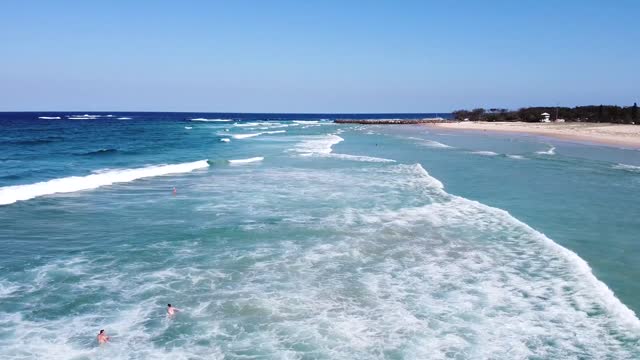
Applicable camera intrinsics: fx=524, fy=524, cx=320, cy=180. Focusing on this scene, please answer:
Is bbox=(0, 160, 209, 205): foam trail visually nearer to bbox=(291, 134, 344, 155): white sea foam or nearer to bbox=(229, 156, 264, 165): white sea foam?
bbox=(229, 156, 264, 165): white sea foam

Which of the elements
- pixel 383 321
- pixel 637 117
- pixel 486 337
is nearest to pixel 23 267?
pixel 383 321

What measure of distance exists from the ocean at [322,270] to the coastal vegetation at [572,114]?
7629 cm

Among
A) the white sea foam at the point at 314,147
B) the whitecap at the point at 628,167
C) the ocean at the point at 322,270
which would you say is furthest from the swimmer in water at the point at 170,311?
the white sea foam at the point at 314,147

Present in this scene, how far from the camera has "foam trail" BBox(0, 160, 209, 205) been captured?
22.1 meters

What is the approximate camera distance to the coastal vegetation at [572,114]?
9012 cm

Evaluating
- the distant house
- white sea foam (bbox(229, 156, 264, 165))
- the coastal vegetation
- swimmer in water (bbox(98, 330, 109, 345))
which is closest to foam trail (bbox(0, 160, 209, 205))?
white sea foam (bbox(229, 156, 264, 165))

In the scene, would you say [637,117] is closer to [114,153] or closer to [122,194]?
[114,153]

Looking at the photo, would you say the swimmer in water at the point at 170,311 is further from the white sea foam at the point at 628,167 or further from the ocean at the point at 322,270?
the white sea foam at the point at 628,167

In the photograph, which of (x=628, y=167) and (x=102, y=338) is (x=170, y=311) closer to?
(x=102, y=338)

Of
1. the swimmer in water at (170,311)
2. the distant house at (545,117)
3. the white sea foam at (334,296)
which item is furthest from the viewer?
the distant house at (545,117)

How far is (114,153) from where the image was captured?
43.7m

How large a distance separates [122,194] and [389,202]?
11486 millimetres

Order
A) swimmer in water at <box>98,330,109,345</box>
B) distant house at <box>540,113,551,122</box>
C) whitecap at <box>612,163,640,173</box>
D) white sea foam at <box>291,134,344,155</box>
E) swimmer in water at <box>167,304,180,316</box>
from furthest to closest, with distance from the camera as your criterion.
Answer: distant house at <box>540,113,551,122</box>
white sea foam at <box>291,134,344,155</box>
whitecap at <box>612,163,640,173</box>
swimmer in water at <box>167,304,180,316</box>
swimmer in water at <box>98,330,109,345</box>

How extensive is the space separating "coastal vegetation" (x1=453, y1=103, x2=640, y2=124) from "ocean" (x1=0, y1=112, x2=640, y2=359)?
7629 cm
